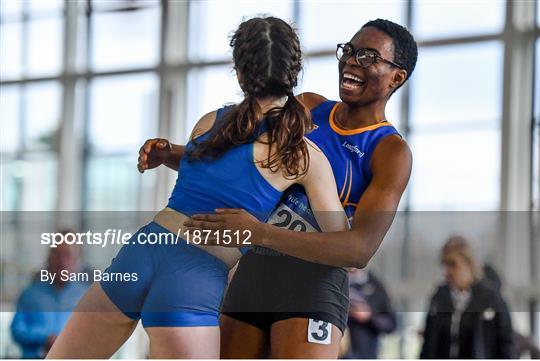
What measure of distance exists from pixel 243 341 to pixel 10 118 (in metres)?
3.85

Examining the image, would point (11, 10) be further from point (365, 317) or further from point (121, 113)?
point (365, 317)

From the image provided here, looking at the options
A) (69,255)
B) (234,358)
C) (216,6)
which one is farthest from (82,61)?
(234,358)

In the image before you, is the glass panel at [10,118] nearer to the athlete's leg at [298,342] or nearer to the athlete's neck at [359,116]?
the athlete's neck at [359,116]

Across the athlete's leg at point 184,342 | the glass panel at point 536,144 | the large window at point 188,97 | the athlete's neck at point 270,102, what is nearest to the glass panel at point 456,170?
the large window at point 188,97

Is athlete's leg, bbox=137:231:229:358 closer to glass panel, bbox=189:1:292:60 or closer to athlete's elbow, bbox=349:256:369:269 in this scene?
athlete's elbow, bbox=349:256:369:269

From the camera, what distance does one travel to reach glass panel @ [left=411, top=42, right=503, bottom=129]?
15.7 ft

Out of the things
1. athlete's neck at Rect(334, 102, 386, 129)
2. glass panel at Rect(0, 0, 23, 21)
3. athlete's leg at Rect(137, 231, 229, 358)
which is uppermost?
glass panel at Rect(0, 0, 23, 21)

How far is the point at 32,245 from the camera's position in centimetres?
453

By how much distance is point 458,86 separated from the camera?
4.88 meters

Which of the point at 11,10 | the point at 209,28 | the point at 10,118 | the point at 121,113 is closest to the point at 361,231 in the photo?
the point at 209,28

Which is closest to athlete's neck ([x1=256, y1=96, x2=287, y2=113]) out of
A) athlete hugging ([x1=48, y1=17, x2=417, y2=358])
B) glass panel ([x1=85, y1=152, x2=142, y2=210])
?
athlete hugging ([x1=48, y1=17, x2=417, y2=358])

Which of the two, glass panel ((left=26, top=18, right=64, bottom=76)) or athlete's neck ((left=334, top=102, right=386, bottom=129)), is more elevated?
glass panel ((left=26, top=18, right=64, bottom=76))

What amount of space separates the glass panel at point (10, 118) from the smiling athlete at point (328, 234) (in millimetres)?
3649

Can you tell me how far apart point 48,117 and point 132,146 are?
0.54 m
